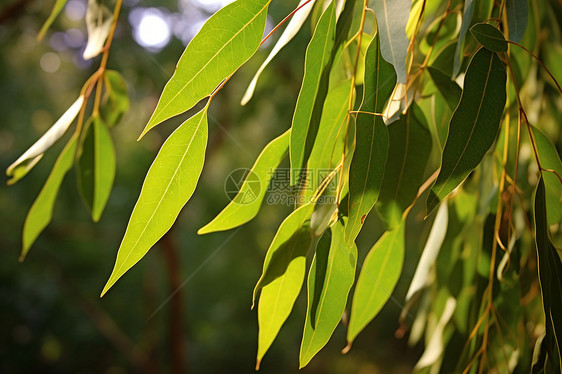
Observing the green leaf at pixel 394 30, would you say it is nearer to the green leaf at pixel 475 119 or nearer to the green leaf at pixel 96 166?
the green leaf at pixel 475 119

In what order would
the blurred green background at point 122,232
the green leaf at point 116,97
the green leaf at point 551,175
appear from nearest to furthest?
1. the green leaf at point 551,175
2. the green leaf at point 116,97
3. the blurred green background at point 122,232

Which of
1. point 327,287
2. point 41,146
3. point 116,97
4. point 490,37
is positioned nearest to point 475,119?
point 490,37

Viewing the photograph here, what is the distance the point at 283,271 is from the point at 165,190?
0.36 feet

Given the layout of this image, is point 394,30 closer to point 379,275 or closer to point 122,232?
point 379,275

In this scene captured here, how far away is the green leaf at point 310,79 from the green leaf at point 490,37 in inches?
4.2

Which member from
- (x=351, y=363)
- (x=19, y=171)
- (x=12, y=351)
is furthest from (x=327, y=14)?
(x=351, y=363)

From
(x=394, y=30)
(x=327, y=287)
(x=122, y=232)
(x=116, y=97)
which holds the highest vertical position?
(x=116, y=97)

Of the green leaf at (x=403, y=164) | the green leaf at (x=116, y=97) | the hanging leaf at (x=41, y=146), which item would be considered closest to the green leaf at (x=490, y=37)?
the green leaf at (x=403, y=164)

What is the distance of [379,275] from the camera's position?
21.6 inches

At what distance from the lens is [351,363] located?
12.0 ft

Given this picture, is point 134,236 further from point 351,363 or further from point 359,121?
point 351,363

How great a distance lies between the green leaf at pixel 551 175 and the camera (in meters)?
0.44

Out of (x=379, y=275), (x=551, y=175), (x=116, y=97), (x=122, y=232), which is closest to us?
(x=551, y=175)

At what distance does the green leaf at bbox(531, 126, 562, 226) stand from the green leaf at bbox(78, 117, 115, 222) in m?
0.47
